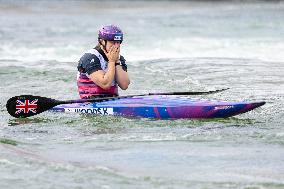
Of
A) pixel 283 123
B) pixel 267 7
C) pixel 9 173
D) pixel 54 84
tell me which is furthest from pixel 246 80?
pixel 267 7

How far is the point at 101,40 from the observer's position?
11109 millimetres

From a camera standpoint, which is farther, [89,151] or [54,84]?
[54,84]

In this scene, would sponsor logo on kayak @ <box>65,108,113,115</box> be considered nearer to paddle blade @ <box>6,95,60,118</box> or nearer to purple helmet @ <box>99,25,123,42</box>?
paddle blade @ <box>6,95,60,118</box>

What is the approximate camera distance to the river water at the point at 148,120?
8.28 m

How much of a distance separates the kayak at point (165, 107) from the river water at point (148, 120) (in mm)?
107

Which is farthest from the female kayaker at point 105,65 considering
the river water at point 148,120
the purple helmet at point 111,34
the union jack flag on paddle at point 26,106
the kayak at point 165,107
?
the union jack flag on paddle at point 26,106

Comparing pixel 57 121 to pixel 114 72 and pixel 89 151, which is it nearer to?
pixel 114 72

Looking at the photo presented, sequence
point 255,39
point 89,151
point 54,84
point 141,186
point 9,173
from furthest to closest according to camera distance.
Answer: point 255,39, point 54,84, point 89,151, point 9,173, point 141,186

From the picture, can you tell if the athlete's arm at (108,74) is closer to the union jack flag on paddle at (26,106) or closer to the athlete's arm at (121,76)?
the athlete's arm at (121,76)

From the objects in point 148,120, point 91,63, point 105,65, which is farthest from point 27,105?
point 148,120

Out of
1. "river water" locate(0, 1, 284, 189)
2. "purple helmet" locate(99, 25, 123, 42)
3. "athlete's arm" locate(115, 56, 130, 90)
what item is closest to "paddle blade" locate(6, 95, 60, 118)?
"river water" locate(0, 1, 284, 189)

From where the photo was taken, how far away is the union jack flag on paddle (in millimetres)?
11023

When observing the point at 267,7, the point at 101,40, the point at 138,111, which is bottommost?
the point at 138,111

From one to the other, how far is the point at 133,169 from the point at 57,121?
2930 mm
